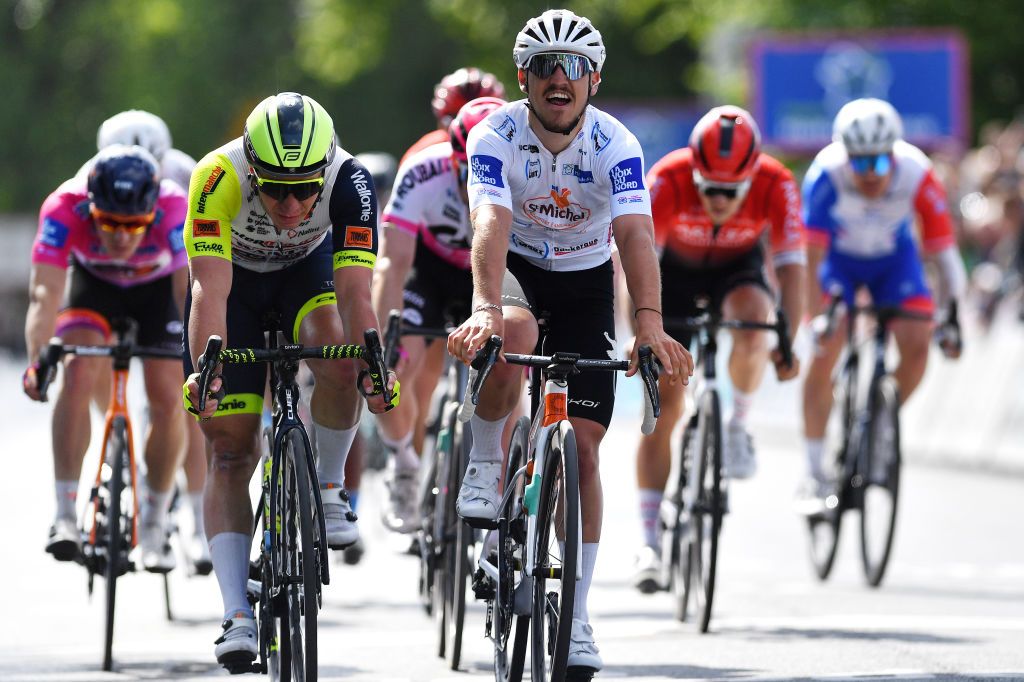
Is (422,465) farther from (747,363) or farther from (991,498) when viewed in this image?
(991,498)

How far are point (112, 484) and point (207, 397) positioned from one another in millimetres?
2337

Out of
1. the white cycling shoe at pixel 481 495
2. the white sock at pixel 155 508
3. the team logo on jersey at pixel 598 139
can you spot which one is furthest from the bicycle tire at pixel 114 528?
the team logo on jersey at pixel 598 139

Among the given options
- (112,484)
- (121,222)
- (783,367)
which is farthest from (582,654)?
(121,222)

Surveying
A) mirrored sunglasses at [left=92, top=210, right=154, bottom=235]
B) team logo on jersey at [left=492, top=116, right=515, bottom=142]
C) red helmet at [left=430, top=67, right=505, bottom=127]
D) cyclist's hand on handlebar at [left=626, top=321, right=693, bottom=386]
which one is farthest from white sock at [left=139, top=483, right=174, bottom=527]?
cyclist's hand on handlebar at [left=626, top=321, right=693, bottom=386]

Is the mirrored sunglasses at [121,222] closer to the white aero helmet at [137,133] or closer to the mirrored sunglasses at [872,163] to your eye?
the white aero helmet at [137,133]

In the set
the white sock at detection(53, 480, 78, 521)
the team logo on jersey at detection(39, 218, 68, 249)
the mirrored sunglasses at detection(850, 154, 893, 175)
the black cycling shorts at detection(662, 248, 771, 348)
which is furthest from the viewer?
the mirrored sunglasses at detection(850, 154, 893, 175)

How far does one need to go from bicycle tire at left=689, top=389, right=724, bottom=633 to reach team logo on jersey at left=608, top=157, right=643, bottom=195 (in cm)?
256

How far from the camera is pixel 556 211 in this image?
743cm

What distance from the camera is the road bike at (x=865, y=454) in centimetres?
1111

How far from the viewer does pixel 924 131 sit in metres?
29.7

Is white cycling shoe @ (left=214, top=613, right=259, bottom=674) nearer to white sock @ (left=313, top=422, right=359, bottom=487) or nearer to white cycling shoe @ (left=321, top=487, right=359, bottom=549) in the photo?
white cycling shoe @ (left=321, top=487, right=359, bottom=549)

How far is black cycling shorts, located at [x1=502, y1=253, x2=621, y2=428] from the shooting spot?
23.9ft

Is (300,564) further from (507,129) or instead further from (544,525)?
(507,129)

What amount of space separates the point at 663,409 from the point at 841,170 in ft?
7.10
